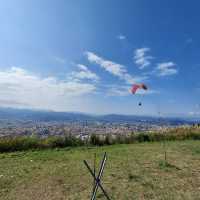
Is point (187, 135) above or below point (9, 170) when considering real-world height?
above

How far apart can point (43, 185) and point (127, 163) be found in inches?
122

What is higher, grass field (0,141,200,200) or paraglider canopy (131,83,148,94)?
paraglider canopy (131,83,148,94)

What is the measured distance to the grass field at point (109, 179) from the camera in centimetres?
445

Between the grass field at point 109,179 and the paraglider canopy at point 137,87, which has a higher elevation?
the paraglider canopy at point 137,87

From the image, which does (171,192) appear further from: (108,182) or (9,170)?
(9,170)

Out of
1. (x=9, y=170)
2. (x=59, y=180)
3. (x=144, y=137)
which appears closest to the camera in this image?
(x=59, y=180)

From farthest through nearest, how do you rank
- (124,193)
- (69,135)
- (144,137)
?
(144,137) → (69,135) → (124,193)

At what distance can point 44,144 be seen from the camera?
10789 millimetres


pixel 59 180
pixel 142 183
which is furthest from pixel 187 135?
pixel 59 180

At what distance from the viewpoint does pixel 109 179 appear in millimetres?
5352

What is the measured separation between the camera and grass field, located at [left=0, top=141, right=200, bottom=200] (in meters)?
4.45

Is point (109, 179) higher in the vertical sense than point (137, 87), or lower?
lower

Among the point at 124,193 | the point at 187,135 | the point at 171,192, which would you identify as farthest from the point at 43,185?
the point at 187,135

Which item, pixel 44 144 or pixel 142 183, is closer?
pixel 142 183
